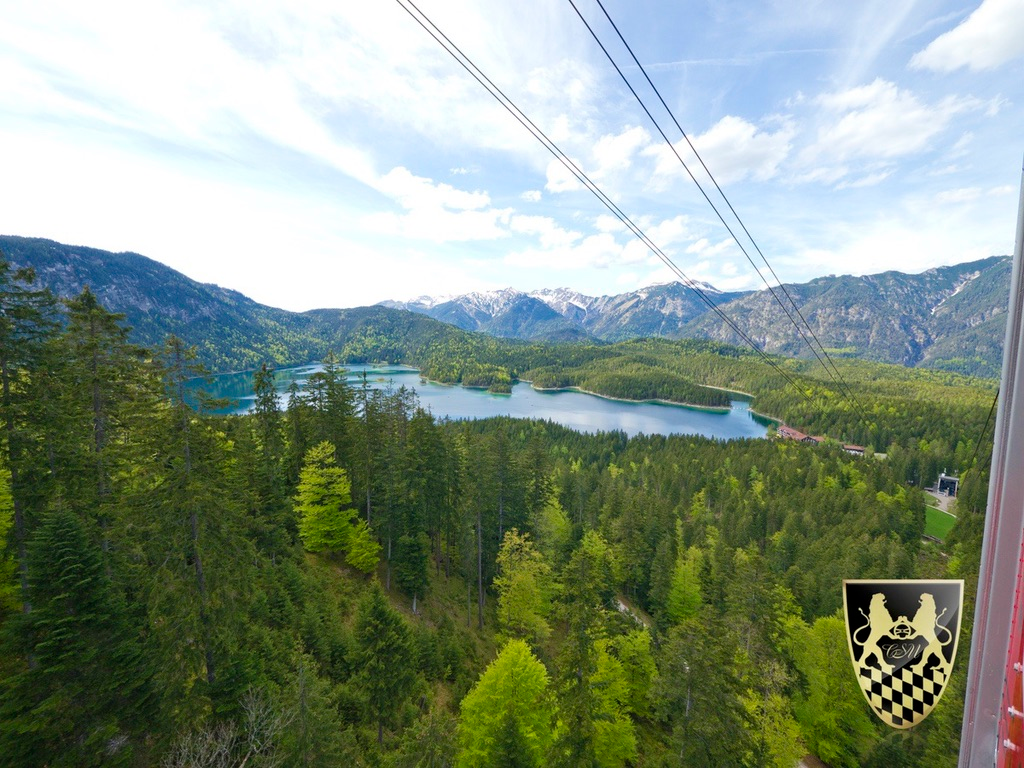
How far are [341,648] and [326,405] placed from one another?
16367 millimetres

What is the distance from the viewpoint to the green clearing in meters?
56.6

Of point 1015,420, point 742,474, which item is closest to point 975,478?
point 742,474

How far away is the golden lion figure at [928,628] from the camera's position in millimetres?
4863

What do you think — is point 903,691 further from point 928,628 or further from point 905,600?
point 905,600

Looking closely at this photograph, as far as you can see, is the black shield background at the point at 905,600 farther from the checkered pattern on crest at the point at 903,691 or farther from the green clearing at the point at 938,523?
the green clearing at the point at 938,523

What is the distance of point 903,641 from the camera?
16.5 feet

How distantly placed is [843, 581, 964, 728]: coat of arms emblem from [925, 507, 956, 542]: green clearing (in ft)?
235

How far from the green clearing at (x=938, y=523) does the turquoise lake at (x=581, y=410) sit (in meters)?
46.4

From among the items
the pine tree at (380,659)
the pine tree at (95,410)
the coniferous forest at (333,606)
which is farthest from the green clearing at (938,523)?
the pine tree at (95,410)

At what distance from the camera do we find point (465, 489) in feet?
94.4

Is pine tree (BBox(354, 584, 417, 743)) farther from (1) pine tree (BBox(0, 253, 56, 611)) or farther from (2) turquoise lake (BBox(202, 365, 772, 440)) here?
(2) turquoise lake (BBox(202, 365, 772, 440))

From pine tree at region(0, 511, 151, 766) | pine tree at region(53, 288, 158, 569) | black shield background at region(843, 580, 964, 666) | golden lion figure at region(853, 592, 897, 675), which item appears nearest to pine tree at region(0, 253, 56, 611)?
pine tree at region(53, 288, 158, 569)

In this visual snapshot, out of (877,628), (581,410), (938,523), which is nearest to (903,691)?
(877,628)

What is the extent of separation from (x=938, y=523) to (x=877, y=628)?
8176cm
